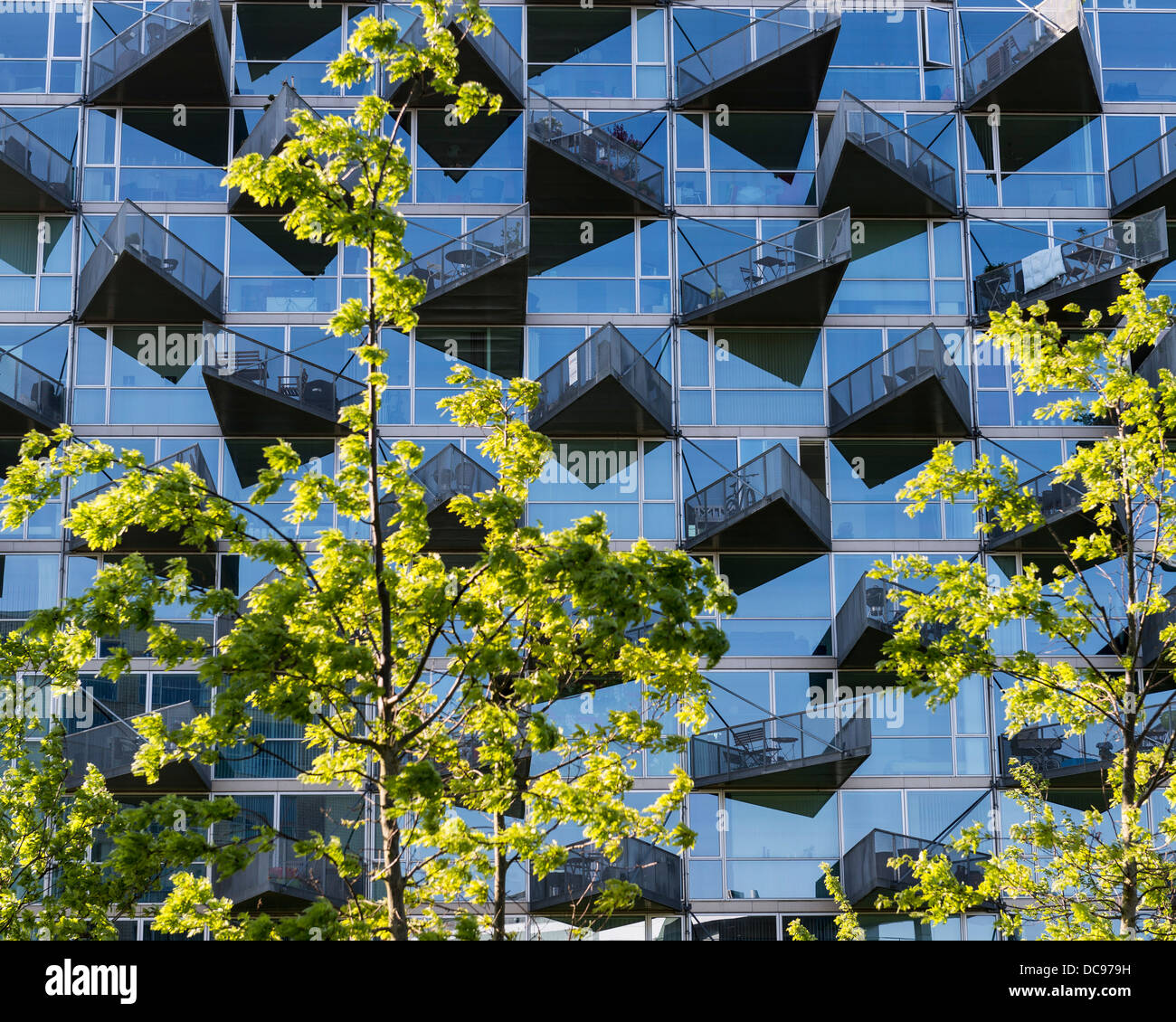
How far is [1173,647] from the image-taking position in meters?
12.8

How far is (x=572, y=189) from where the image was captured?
25219mm

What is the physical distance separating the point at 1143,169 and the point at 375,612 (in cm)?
2101

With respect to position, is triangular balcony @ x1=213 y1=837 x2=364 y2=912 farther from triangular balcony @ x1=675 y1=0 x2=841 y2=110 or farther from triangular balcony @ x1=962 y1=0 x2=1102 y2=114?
triangular balcony @ x1=962 y1=0 x2=1102 y2=114

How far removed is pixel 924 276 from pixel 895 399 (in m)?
3.48

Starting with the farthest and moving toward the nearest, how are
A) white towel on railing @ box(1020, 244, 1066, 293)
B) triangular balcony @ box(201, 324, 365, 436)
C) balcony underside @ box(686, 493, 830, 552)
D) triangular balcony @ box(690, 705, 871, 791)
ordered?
white towel on railing @ box(1020, 244, 1066, 293)
triangular balcony @ box(201, 324, 365, 436)
balcony underside @ box(686, 493, 830, 552)
triangular balcony @ box(690, 705, 871, 791)

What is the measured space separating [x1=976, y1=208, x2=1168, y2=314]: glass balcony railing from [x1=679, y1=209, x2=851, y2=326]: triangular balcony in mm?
3025

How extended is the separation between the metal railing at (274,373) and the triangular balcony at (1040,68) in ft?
45.0

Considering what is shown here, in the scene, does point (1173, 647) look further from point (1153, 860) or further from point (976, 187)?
point (976, 187)

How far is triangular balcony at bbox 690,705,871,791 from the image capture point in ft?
72.7

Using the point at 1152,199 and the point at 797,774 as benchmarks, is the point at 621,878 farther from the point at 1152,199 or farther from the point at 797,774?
the point at 1152,199

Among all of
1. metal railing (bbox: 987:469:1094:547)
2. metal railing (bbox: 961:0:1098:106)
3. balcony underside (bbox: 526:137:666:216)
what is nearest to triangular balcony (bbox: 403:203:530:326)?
balcony underside (bbox: 526:137:666:216)

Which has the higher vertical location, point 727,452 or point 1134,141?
point 1134,141
